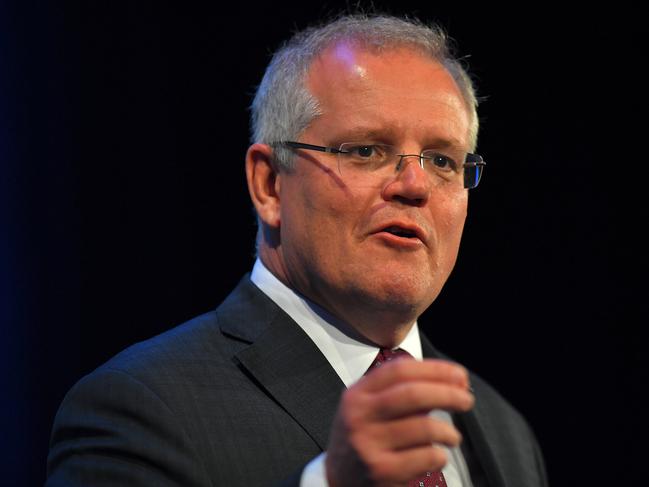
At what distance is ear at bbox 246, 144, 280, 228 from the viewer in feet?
7.15

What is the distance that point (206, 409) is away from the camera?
5.88 ft

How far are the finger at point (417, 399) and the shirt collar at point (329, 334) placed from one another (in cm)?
75

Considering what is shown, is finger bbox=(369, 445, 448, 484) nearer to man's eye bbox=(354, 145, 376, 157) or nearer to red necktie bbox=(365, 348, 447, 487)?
red necktie bbox=(365, 348, 447, 487)

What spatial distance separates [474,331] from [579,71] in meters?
1.18

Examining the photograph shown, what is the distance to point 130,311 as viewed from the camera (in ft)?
8.90

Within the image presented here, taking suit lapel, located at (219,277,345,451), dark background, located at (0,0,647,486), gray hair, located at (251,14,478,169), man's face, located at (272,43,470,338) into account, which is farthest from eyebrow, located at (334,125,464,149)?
dark background, located at (0,0,647,486)

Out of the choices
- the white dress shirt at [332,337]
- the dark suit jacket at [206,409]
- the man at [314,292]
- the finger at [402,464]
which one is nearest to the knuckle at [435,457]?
the finger at [402,464]

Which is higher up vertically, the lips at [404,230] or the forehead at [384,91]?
the forehead at [384,91]

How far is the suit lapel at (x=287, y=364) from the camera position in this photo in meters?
1.84

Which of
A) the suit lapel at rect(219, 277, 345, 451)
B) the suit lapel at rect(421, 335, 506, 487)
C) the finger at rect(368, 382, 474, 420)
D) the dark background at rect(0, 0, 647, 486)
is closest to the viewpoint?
the finger at rect(368, 382, 474, 420)

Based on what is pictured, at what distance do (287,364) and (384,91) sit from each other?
2.40ft

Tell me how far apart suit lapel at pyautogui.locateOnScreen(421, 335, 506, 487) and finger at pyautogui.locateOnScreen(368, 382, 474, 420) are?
3.41 ft

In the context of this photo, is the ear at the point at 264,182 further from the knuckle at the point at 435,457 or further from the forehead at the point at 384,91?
the knuckle at the point at 435,457

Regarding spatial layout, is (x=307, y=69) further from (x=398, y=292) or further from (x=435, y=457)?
(x=435, y=457)
